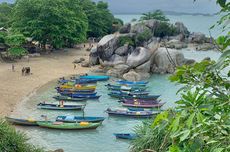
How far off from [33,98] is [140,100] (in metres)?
7.78

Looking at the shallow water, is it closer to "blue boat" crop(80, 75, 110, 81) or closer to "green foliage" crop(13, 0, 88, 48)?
"blue boat" crop(80, 75, 110, 81)

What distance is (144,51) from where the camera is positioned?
123 ft

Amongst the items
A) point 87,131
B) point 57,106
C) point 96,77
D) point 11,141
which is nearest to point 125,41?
point 96,77

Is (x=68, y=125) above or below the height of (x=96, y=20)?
below

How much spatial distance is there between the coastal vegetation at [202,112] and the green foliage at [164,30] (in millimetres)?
59296

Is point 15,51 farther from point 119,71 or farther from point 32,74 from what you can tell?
point 119,71

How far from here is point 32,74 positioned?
34.0 metres

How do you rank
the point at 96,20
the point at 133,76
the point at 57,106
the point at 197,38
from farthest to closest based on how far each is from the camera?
the point at 197,38 → the point at 96,20 → the point at 133,76 → the point at 57,106

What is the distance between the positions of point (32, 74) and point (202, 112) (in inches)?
1282

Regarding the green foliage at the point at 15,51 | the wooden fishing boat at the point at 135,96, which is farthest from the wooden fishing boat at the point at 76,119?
the green foliage at the point at 15,51

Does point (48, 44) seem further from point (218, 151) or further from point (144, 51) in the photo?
point (218, 151)

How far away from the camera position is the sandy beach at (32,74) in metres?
25.8

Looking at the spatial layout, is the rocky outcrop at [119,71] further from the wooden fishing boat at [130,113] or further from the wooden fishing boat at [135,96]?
the wooden fishing boat at [130,113]

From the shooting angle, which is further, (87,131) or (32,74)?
(32,74)
